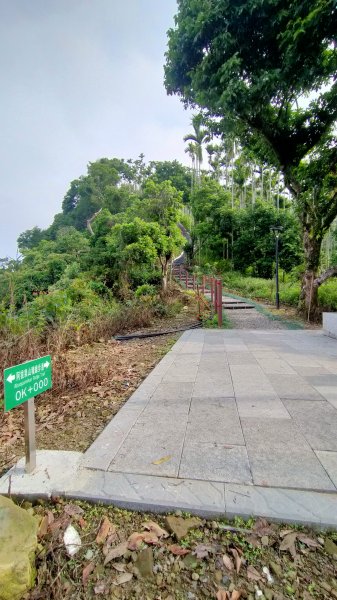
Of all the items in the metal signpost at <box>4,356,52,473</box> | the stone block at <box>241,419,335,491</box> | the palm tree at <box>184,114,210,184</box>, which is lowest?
the stone block at <box>241,419,335,491</box>

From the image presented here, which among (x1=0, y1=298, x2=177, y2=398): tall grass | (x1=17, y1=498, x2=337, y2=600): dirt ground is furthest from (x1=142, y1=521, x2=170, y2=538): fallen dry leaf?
(x1=0, y1=298, x2=177, y2=398): tall grass

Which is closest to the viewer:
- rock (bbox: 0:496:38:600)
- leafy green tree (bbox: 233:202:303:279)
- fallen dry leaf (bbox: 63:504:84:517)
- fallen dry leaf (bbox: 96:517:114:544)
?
rock (bbox: 0:496:38:600)

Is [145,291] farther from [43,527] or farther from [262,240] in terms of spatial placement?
[262,240]

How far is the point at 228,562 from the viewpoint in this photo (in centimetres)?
131

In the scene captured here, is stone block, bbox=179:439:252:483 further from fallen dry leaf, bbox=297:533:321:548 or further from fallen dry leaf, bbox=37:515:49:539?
fallen dry leaf, bbox=37:515:49:539

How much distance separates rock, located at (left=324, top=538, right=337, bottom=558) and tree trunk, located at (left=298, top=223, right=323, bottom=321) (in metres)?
7.92

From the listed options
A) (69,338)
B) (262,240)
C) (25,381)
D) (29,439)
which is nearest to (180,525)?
(29,439)

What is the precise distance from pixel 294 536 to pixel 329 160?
373 inches

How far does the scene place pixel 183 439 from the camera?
7.30 ft

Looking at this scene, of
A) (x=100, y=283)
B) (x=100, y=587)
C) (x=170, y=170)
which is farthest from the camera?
(x=170, y=170)

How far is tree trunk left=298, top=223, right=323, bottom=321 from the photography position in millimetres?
8570

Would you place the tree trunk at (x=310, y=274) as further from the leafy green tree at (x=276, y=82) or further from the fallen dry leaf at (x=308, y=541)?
the fallen dry leaf at (x=308, y=541)

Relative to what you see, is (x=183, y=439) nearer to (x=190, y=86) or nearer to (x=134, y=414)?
(x=134, y=414)

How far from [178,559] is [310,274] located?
29.1 ft
